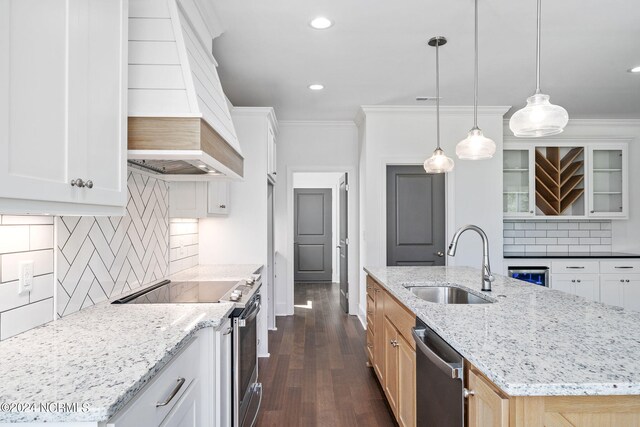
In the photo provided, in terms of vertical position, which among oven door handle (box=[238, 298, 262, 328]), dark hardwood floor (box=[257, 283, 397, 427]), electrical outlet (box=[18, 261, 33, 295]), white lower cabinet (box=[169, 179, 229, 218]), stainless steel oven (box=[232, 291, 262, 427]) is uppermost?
white lower cabinet (box=[169, 179, 229, 218])

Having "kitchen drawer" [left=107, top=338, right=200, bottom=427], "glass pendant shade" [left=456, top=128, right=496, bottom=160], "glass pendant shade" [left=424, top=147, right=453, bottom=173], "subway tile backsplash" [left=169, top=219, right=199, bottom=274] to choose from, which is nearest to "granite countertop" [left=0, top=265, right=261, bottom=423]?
"kitchen drawer" [left=107, top=338, right=200, bottom=427]

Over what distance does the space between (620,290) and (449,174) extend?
7.98 ft

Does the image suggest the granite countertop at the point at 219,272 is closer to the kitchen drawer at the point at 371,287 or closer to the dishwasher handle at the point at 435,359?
the kitchen drawer at the point at 371,287

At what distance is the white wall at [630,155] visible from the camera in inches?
202

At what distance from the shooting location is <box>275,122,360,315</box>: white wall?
17.1 ft

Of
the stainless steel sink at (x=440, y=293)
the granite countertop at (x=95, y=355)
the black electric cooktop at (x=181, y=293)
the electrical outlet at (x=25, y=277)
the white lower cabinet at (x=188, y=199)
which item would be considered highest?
the white lower cabinet at (x=188, y=199)

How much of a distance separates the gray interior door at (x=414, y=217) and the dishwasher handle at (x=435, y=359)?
115 inches

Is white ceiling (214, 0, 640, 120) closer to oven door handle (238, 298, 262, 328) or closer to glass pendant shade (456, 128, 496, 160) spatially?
glass pendant shade (456, 128, 496, 160)

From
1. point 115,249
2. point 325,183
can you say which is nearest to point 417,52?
point 115,249

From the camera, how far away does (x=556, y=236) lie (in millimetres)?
5203

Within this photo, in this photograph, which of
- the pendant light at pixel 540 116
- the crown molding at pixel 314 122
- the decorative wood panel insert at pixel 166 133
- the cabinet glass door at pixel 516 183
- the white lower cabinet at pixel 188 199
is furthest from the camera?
the crown molding at pixel 314 122

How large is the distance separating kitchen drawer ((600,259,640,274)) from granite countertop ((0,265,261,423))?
15.5ft

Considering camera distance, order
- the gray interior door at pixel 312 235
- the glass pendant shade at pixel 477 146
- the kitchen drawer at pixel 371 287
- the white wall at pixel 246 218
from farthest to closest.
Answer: the gray interior door at pixel 312 235 → the white wall at pixel 246 218 → the kitchen drawer at pixel 371 287 → the glass pendant shade at pixel 477 146

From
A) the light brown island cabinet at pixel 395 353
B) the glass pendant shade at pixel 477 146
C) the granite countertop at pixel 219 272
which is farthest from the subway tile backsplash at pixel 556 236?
the granite countertop at pixel 219 272
